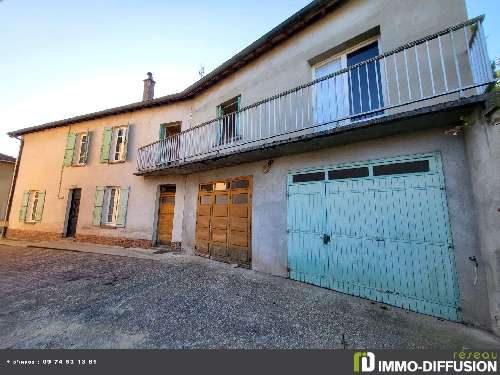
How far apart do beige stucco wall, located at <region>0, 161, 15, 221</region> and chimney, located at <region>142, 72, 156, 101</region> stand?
11.7 meters

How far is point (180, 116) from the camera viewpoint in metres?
10.1

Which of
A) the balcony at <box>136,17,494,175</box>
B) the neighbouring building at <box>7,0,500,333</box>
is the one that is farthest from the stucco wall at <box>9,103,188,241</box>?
the balcony at <box>136,17,494,175</box>

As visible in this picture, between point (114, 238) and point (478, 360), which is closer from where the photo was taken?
point (478, 360)

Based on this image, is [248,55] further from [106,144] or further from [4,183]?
[4,183]

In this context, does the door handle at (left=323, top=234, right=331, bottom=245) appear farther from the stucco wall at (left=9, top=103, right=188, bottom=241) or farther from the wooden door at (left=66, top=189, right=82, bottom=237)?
the wooden door at (left=66, top=189, right=82, bottom=237)

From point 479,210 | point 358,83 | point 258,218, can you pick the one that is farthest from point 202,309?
point 358,83

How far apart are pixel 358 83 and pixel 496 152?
3.03 meters

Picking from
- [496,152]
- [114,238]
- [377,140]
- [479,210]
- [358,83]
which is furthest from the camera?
[114,238]

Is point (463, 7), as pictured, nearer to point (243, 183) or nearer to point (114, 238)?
point (243, 183)

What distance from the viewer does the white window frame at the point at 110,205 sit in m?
10.7

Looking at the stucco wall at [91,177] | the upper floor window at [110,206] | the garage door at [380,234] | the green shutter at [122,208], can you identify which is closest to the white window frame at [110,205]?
the upper floor window at [110,206]

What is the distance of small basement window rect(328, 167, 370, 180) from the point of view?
4.58 metres

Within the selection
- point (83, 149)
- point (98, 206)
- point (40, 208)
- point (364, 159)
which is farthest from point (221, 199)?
point (40, 208)

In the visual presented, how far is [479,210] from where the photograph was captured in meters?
3.27
